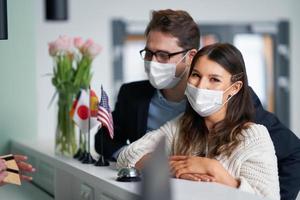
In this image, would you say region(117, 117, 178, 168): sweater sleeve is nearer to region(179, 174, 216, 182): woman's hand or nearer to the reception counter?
the reception counter

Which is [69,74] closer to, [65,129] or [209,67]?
[65,129]

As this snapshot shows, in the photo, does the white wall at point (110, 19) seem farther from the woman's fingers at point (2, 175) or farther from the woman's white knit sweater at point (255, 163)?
the woman's white knit sweater at point (255, 163)

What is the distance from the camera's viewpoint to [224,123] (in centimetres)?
165

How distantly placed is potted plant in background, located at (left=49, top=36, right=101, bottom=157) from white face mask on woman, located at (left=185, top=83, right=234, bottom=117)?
79 centimetres

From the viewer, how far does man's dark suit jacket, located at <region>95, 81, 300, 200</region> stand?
1.73m

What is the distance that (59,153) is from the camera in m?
2.29

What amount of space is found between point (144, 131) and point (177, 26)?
399mm

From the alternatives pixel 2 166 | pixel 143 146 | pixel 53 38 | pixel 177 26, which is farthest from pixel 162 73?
pixel 53 38

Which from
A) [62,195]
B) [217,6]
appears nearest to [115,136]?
[62,195]

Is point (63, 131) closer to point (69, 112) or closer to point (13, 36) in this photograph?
point (69, 112)

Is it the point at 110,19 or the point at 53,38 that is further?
the point at 110,19

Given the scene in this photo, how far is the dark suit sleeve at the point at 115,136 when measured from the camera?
201 cm

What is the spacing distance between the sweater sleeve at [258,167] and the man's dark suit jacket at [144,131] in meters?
0.17

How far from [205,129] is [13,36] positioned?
1607 mm
